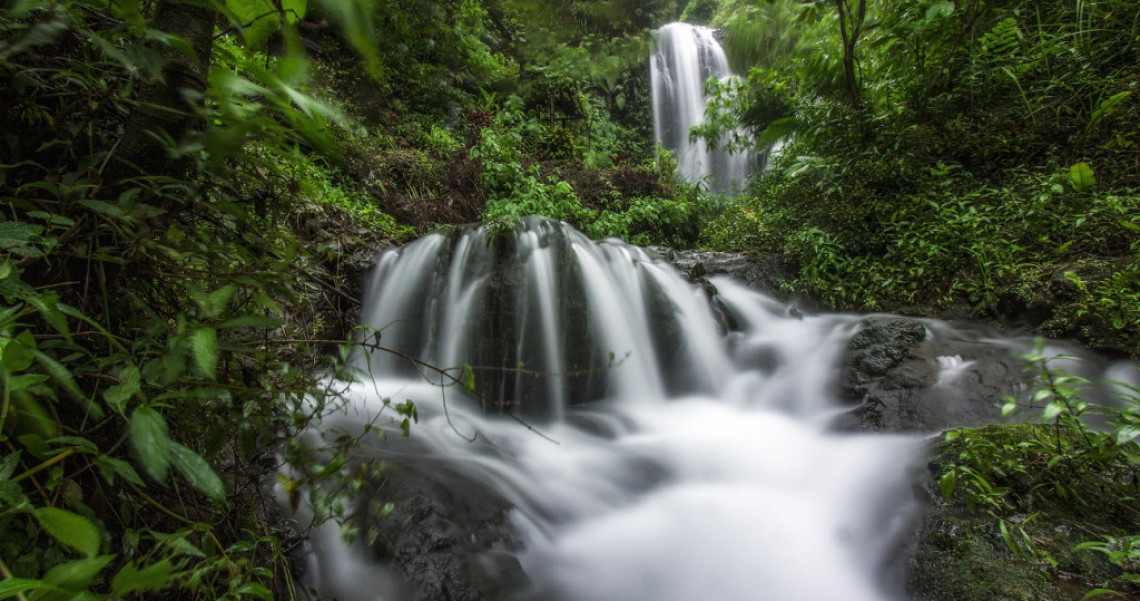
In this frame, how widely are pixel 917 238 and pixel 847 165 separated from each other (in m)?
1.15

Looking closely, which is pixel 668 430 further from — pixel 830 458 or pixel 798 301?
pixel 798 301

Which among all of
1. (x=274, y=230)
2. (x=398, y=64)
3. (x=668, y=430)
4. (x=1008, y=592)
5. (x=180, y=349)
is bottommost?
(x=668, y=430)

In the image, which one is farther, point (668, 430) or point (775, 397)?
point (775, 397)

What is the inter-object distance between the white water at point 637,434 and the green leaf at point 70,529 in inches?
36.9

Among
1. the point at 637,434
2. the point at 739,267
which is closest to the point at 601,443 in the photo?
the point at 637,434

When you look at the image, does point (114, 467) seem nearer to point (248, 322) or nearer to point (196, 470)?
point (196, 470)

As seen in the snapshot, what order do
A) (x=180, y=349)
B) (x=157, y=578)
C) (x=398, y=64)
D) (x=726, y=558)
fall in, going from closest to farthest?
(x=157, y=578)
(x=180, y=349)
(x=726, y=558)
(x=398, y=64)

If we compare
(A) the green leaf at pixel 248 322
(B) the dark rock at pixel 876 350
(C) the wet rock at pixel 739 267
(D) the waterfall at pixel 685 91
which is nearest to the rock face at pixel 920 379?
(B) the dark rock at pixel 876 350

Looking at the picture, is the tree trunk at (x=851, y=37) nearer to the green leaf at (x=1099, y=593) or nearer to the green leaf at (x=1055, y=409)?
the green leaf at (x=1055, y=409)

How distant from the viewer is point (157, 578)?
0.65 m

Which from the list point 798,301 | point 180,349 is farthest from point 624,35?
point 798,301

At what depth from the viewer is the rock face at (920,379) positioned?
298 centimetres

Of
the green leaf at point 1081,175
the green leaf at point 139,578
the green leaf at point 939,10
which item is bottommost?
the green leaf at point 139,578

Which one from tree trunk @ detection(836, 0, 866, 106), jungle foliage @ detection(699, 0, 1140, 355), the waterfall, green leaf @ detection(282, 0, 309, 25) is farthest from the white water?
the waterfall
